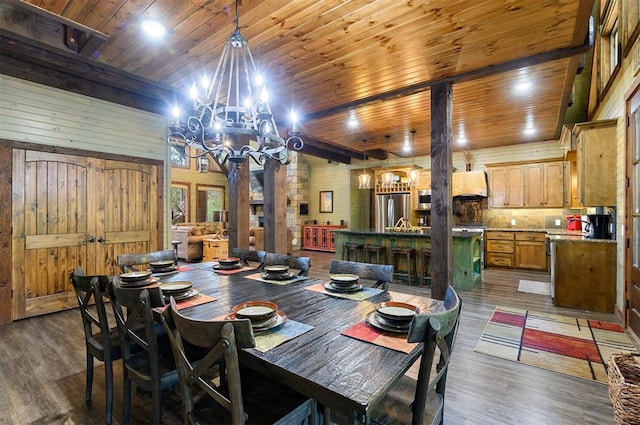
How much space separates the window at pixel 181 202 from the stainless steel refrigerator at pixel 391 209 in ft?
26.4

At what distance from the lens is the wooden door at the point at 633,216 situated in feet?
9.86

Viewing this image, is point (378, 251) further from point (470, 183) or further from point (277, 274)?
point (277, 274)

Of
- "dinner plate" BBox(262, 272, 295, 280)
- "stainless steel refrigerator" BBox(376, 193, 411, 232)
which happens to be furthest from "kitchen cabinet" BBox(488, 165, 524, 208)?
"dinner plate" BBox(262, 272, 295, 280)


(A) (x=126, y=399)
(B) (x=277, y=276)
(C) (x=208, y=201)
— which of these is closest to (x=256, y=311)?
(B) (x=277, y=276)

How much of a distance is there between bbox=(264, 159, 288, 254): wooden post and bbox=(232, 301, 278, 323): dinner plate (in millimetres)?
3238

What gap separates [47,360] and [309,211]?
366 inches

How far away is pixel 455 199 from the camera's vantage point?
7934 mm

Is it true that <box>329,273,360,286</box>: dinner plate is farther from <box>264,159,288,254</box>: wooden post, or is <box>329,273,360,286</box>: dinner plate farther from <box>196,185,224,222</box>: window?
<box>196,185,224,222</box>: window

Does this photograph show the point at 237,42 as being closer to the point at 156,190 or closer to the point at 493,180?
the point at 156,190

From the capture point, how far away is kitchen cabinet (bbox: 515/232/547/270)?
6.32 m

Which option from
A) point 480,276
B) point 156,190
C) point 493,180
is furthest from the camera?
point 493,180

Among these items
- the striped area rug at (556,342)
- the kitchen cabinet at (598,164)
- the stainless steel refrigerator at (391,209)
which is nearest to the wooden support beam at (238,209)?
the striped area rug at (556,342)

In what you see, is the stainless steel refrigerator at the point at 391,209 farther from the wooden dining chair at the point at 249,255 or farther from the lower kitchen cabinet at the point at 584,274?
the wooden dining chair at the point at 249,255

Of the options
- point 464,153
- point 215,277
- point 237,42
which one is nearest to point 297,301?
point 215,277
